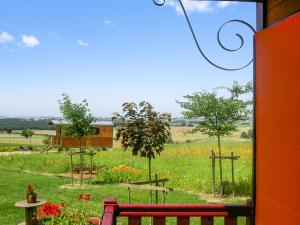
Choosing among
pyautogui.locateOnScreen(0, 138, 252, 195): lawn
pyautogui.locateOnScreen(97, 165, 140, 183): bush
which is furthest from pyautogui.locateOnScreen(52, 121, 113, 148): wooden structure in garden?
pyautogui.locateOnScreen(97, 165, 140, 183): bush

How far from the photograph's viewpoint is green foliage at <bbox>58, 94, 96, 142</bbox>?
20.0 m

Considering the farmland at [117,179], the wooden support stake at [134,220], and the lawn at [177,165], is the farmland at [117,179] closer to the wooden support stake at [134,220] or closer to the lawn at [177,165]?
the lawn at [177,165]

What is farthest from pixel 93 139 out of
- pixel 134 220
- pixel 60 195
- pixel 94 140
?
pixel 134 220

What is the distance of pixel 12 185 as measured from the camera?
1889 centimetres

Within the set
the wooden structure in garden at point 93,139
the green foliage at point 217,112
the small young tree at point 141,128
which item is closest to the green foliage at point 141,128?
the small young tree at point 141,128

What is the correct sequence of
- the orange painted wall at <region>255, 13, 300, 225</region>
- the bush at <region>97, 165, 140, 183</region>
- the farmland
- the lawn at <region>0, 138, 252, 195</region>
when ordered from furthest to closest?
the bush at <region>97, 165, 140, 183</region> < the lawn at <region>0, 138, 252, 195</region> < the farmland < the orange painted wall at <region>255, 13, 300, 225</region>

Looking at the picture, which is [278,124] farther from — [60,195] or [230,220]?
[60,195]

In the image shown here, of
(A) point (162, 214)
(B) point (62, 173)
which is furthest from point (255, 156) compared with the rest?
(B) point (62, 173)

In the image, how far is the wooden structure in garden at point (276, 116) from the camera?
275cm

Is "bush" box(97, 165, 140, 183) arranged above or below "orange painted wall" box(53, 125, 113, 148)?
below

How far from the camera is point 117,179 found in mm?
20422

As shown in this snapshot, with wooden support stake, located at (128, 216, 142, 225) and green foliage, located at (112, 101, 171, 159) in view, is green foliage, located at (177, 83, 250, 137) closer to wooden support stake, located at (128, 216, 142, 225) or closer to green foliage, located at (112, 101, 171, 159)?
green foliage, located at (112, 101, 171, 159)

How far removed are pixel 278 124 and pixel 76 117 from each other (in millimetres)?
17647

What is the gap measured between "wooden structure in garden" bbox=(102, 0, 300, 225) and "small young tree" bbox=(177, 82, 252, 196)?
14193 mm
